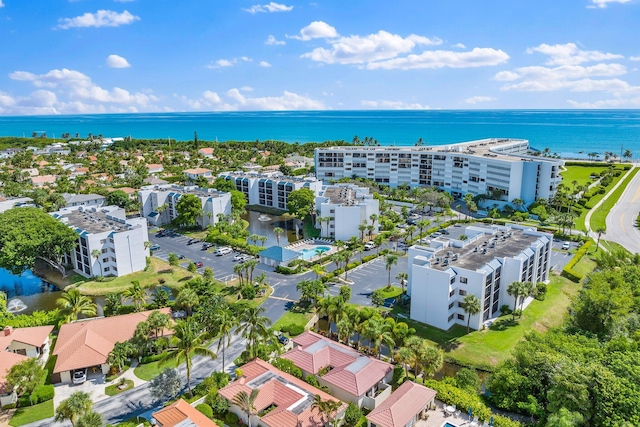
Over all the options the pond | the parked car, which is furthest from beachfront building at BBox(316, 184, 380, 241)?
the parked car

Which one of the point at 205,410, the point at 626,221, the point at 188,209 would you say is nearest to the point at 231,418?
the point at 205,410

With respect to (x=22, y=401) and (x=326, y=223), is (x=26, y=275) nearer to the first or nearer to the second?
(x=22, y=401)

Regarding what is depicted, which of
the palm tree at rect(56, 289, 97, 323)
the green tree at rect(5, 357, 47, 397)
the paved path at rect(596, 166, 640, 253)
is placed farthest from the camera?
the paved path at rect(596, 166, 640, 253)

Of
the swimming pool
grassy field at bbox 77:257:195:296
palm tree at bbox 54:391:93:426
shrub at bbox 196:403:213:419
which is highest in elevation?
palm tree at bbox 54:391:93:426

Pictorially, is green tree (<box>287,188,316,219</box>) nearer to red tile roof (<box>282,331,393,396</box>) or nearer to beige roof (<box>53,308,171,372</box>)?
beige roof (<box>53,308,171,372</box>)

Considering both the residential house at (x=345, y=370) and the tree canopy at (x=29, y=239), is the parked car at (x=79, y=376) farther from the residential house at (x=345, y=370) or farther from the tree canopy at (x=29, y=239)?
the tree canopy at (x=29, y=239)

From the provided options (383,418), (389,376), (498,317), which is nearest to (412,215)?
(498,317)

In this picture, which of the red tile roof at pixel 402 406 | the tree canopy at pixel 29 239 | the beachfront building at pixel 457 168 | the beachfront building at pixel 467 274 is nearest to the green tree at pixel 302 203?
the beachfront building at pixel 467 274
